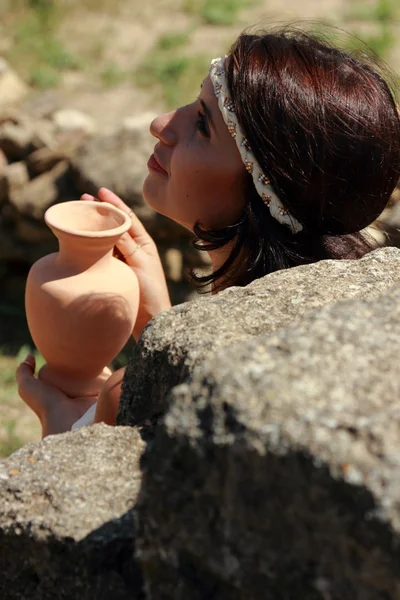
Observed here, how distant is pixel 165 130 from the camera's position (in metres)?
2.03

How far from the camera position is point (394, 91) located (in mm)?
2105

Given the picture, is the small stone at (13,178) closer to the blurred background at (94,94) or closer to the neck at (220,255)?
the blurred background at (94,94)

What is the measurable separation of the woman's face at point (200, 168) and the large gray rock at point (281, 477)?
0.96m

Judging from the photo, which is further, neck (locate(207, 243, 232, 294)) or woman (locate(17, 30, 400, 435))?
neck (locate(207, 243, 232, 294))

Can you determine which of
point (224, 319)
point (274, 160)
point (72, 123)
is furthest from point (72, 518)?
→ point (72, 123)

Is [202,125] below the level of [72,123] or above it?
above

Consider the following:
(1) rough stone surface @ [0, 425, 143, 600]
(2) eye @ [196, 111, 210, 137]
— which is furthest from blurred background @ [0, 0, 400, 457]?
(1) rough stone surface @ [0, 425, 143, 600]

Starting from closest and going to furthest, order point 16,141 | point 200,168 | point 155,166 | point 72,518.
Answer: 1. point 72,518
2. point 200,168
3. point 155,166
4. point 16,141

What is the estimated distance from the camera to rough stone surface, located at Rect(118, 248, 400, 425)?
4.28 feet

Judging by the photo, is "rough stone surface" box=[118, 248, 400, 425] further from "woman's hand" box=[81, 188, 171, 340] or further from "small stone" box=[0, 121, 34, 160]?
"small stone" box=[0, 121, 34, 160]

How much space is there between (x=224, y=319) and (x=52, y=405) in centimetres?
79

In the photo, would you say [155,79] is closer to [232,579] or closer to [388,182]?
[388,182]

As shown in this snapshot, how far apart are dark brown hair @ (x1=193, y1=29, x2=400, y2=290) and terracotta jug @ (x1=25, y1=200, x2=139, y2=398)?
0.23 m

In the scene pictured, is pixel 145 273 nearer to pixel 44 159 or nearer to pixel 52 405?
pixel 52 405
